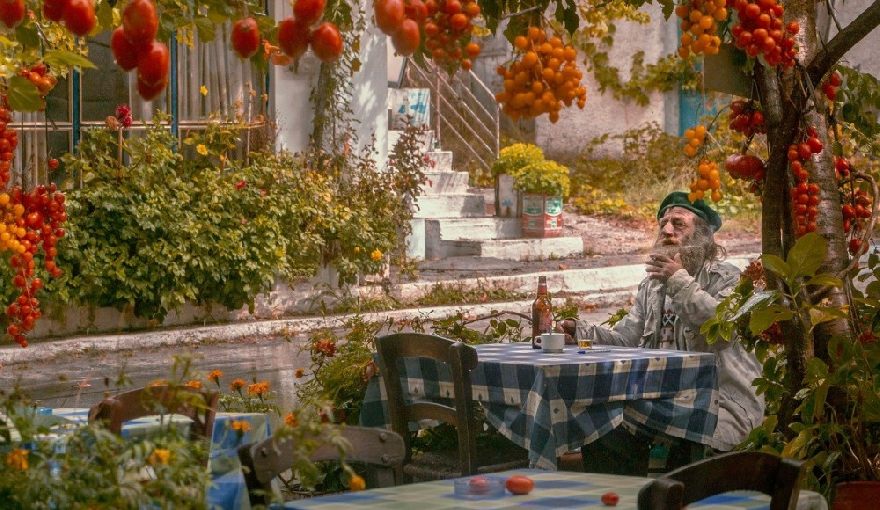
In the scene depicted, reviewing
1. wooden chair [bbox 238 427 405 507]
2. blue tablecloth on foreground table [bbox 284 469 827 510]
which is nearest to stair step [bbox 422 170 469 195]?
wooden chair [bbox 238 427 405 507]

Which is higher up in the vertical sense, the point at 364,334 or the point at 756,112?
the point at 756,112

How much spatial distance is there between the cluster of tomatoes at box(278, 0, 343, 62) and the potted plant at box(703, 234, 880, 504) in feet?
9.42

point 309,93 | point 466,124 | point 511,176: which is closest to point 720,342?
point 309,93

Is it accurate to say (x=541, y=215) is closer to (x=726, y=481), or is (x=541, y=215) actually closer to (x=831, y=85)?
(x=831, y=85)

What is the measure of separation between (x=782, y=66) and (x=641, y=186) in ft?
56.9

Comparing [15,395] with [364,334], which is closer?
[15,395]

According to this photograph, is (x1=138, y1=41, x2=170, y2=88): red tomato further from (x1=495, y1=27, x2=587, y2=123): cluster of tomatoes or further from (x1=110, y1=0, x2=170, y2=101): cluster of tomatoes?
(x1=495, y1=27, x2=587, y2=123): cluster of tomatoes

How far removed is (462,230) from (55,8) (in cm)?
1588

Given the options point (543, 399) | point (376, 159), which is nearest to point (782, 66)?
point (543, 399)

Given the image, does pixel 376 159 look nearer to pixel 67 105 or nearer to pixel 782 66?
pixel 67 105

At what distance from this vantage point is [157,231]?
41.8 ft

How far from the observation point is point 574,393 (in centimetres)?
567

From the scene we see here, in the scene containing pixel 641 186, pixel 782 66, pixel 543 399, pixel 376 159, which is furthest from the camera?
pixel 641 186

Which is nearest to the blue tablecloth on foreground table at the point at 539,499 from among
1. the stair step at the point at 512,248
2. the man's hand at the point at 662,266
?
the man's hand at the point at 662,266
